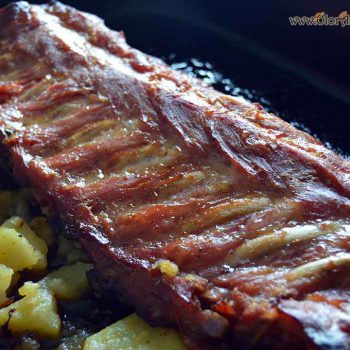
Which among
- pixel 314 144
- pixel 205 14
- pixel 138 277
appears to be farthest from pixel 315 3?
pixel 138 277

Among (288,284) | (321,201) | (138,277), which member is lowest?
(138,277)

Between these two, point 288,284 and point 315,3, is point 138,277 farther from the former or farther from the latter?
point 315,3

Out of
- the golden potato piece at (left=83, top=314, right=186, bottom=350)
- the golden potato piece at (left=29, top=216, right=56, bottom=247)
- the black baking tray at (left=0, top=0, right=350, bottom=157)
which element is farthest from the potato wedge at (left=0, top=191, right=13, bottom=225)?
the black baking tray at (left=0, top=0, right=350, bottom=157)

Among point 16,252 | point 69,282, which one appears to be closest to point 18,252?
point 16,252

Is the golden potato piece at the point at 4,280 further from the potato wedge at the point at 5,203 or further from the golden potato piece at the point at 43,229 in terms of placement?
the potato wedge at the point at 5,203

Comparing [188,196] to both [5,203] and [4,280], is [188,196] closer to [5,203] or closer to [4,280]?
[4,280]

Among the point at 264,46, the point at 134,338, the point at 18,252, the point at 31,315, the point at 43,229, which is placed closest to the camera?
the point at 134,338
